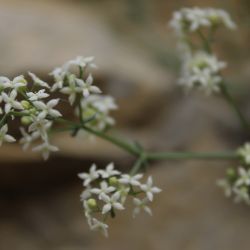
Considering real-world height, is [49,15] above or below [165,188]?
above

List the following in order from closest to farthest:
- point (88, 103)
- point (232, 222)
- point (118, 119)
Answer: point (88, 103), point (232, 222), point (118, 119)

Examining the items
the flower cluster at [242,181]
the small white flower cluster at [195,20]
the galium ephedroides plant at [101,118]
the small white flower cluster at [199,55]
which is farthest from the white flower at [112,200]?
the small white flower cluster at [195,20]

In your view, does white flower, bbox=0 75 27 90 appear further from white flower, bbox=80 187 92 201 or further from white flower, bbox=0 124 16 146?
white flower, bbox=80 187 92 201

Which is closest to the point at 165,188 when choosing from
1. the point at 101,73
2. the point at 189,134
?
the point at 189,134

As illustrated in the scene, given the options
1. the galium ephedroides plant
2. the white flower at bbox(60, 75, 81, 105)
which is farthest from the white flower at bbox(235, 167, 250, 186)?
the white flower at bbox(60, 75, 81, 105)

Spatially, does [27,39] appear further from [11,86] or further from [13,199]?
[11,86]

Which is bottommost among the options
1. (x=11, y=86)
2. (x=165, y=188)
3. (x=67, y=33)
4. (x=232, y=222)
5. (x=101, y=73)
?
(x=11, y=86)

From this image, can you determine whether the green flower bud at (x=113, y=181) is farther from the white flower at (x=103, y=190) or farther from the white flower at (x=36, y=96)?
the white flower at (x=36, y=96)

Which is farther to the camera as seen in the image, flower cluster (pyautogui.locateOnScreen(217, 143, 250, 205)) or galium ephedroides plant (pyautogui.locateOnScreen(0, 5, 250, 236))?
flower cluster (pyautogui.locateOnScreen(217, 143, 250, 205))
